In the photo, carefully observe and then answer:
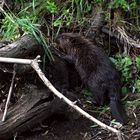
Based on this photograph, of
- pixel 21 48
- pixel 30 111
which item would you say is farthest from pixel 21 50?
pixel 30 111

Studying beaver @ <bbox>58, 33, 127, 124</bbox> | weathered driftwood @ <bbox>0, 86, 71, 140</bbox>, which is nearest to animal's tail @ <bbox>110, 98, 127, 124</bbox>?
beaver @ <bbox>58, 33, 127, 124</bbox>

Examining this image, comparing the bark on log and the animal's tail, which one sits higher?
the bark on log

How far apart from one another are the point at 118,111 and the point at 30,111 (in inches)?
33.0

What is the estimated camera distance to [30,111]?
13.5ft

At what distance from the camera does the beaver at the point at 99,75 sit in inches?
172

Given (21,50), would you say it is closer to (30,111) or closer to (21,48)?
(21,48)

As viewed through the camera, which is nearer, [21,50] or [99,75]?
[21,50]

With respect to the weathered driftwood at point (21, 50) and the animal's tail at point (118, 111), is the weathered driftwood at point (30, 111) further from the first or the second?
the animal's tail at point (118, 111)

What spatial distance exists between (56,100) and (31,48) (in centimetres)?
55

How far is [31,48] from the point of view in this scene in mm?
4270

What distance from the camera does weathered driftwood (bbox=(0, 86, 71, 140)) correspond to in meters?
4.02

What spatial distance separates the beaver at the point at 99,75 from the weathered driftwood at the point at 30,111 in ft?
1.28

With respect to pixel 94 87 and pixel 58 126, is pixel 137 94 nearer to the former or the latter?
pixel 94 87

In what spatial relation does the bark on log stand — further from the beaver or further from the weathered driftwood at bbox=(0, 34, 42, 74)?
the beaver
